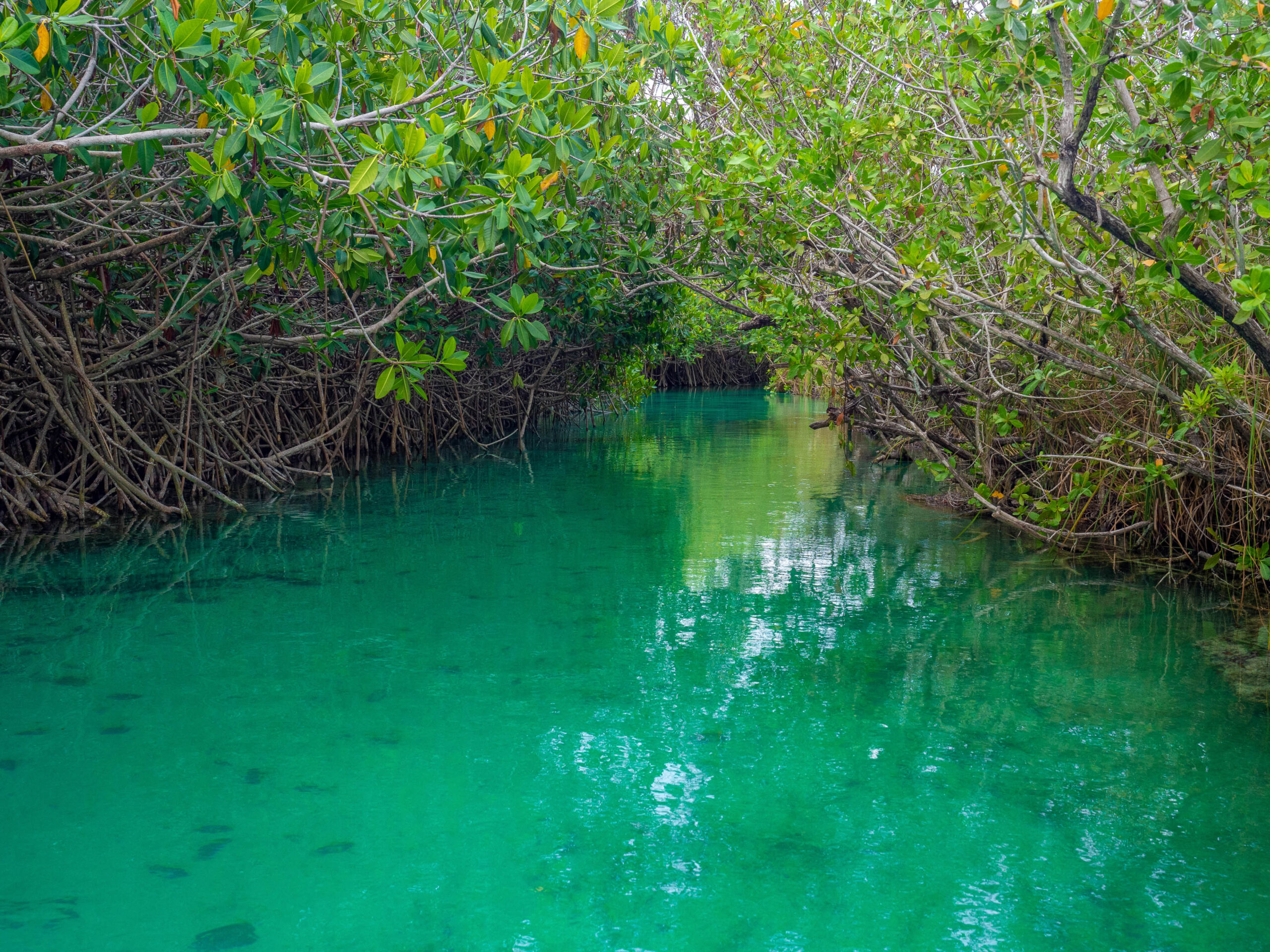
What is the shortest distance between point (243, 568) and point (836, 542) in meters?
3.04

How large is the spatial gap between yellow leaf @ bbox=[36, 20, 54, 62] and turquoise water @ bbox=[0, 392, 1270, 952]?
1753 mm

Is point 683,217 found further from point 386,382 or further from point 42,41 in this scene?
point 42,41

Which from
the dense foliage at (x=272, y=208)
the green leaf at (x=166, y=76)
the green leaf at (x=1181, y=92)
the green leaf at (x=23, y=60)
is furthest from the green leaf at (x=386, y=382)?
the green leaf at (x=1181, y=92)

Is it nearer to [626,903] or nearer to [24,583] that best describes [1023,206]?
[626,903]

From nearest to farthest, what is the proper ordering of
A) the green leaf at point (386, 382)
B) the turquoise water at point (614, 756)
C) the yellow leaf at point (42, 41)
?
1. the turquoise water at point (614, 756)
2. the yellow leaf at point (42, 41)
3. the green leaf at point (386, 382)

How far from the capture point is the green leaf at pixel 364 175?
9.39 ft

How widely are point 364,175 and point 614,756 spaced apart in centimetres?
171

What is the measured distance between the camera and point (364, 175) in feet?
9.48

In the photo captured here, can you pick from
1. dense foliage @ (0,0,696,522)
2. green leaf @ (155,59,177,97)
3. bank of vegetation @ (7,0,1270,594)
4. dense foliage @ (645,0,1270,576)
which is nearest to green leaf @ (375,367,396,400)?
bank of vegetation @ (7,0,1270,594)

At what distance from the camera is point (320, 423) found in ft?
27.0

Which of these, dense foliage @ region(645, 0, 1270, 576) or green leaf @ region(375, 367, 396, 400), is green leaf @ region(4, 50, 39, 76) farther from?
dense foliage @ region(645, 0, 1270, 576)

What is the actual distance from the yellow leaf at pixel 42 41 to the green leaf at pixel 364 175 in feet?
2.49

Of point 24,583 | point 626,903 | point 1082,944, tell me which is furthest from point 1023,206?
point 24,583

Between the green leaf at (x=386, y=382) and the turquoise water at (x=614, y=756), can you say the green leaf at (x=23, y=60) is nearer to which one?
the green leaf at (x=386, y=382)
